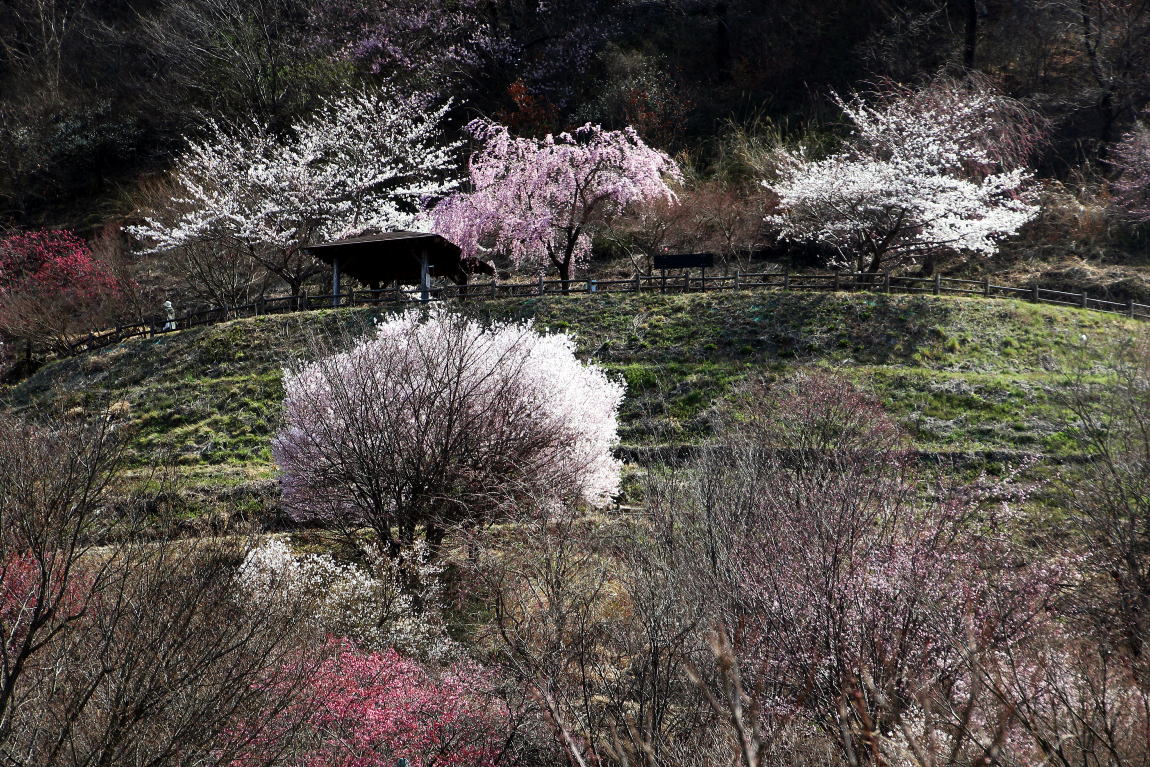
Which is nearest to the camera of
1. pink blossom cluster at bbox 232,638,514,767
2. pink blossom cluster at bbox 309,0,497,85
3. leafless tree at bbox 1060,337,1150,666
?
pink blossom cluster at bbox 232,638,514,767

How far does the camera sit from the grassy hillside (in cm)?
1950

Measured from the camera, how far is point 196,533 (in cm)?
1631

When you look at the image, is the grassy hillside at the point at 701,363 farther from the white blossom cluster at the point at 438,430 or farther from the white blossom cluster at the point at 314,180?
the white blossom cluster at the point at 314,180

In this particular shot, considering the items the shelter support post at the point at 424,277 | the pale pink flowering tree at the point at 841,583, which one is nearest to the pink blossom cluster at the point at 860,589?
the pale pink flowering tree at the point at 841,583

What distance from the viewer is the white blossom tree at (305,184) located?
31.0 m

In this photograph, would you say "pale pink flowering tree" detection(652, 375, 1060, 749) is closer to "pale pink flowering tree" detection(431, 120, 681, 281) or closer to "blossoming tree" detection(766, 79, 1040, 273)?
"blossoming tree" detection(766, 79, 1040, 273)

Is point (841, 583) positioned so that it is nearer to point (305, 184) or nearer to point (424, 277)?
point (424, 277)

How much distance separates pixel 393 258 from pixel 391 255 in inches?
11.9

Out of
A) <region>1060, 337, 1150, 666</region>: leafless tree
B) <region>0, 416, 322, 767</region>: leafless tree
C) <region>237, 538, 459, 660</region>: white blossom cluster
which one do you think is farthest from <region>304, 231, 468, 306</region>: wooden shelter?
<region>1060, 337, 1150, 666</region>: leafless tree

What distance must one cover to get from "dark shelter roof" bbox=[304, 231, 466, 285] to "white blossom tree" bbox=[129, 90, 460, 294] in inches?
95.6

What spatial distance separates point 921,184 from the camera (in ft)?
88.6

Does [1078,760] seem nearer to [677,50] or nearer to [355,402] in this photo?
[355,402]

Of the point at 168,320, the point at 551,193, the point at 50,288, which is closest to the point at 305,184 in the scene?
the point at 168,320

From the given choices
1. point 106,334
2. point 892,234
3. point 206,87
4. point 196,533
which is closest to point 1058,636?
point 196,533
